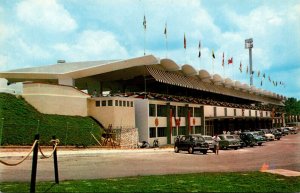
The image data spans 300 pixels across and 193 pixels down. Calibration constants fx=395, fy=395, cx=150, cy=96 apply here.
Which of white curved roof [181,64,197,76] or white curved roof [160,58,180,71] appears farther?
white curved roof [181,64,197,76]

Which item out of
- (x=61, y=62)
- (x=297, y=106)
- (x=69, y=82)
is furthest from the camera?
(x=297, y=106)

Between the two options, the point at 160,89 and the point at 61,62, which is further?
the point at 61,62

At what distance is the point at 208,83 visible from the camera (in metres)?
78.7

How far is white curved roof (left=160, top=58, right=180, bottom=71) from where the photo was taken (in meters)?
56.1

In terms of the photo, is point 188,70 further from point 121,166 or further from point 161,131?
point 121,166

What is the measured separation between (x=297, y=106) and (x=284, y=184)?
584 feet

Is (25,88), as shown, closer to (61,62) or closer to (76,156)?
(76,156)

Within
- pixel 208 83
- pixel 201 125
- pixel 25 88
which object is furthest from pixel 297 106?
pixel 25 88

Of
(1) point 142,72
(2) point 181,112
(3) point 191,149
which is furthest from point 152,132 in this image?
(3) point 191,149

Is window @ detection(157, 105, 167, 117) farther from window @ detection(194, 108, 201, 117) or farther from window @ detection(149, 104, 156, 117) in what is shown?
window @ detection(194, 108, 201, 117)

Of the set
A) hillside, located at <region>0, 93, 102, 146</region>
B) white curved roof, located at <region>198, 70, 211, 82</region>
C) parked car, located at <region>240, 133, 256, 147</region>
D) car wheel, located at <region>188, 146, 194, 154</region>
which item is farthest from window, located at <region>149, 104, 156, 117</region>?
white curved roof, located at <region>198, 70, 211, 82</region>

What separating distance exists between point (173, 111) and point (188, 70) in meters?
11.0

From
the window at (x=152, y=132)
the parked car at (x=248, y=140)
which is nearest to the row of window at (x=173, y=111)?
the window at (x=152, y=132)

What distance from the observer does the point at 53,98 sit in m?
40.0
